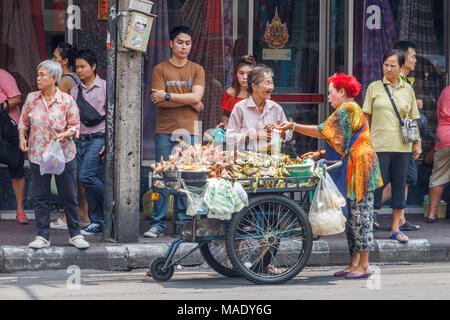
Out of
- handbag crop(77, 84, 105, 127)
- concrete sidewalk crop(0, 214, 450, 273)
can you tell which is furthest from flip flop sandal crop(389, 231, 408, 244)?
handbag crop(77, 84, 105, 127)

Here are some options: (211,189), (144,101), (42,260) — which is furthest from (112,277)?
(144,101)

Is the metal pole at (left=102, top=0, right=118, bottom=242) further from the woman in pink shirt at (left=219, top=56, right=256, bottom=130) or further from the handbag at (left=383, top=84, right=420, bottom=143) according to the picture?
the handbag at (left=383, top=84, right=420, bottom=143)

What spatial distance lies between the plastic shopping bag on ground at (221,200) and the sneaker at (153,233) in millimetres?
2334

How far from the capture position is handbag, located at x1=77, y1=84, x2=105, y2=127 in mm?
9664

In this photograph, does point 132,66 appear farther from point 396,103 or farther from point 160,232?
point 396,103

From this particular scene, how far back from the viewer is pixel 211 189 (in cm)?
730

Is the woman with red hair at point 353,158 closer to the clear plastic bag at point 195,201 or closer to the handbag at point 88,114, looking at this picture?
the clear plastic bag at point 195,201

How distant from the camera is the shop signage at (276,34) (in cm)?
1168

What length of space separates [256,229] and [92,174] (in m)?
2.72

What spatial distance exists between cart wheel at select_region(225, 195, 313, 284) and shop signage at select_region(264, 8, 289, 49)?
448cm

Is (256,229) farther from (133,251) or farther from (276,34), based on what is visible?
(276,34)

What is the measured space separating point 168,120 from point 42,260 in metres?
2.25

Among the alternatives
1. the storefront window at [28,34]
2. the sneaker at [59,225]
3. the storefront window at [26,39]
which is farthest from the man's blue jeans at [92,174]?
the storefront window at [28,34]
